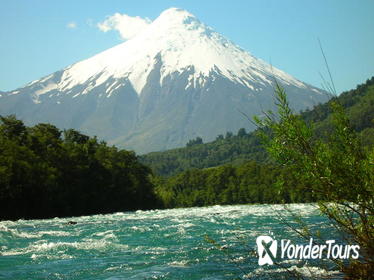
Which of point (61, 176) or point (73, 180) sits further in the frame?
point (73, 180)

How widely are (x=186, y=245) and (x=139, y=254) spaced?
3.61 m

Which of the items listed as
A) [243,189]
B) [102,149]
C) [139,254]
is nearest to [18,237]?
[139,254]

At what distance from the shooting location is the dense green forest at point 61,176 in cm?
6272

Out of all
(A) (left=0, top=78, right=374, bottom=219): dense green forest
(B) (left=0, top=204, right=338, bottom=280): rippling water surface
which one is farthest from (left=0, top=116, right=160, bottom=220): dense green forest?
(B) (left=0, top=204, right=338, bottom=280): rippling water surface

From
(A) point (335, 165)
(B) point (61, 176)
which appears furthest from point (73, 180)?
(A) point (335, 165)

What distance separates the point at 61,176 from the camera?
75.5 metres

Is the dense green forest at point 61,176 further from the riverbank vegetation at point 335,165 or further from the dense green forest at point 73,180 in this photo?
the riverbank vegetation at point 335,165

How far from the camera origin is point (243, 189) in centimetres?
12756

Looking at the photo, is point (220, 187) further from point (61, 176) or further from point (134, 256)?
point (134, 256)

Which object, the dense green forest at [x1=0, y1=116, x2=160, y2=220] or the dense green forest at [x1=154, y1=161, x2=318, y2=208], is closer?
the dense green forest at [x1=0, y1=116, x2=160, y2=220]

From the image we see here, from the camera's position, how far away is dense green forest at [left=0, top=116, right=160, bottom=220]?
206 ft

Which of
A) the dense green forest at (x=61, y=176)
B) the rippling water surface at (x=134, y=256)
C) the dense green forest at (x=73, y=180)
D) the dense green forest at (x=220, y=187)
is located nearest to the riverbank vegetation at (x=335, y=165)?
the rippling water surface at (x=134, y=256)

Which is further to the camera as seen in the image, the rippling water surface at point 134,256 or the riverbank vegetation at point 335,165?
the rippling water surface at point 134,256

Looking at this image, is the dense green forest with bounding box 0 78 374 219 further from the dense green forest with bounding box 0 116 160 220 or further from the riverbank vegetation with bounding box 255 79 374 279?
the riverbank vegetation with bounding box 255 79 374 279
